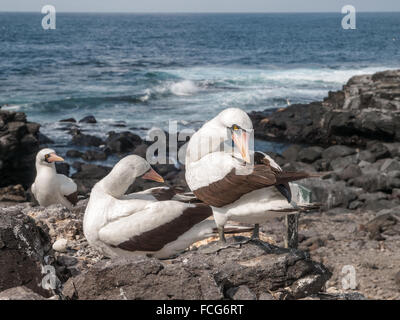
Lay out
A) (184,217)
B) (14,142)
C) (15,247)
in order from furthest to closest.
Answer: (14,142), (184,217), (15,247)

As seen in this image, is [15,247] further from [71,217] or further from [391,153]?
[391,153]

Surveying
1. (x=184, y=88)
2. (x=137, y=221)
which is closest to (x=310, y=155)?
(x=137, y=221)

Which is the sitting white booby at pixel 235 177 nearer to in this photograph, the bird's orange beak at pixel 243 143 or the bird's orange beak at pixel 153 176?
the bird's orange beak at pixel 243 143

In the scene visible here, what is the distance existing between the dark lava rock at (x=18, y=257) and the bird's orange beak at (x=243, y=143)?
193cm

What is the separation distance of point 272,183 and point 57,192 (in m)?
5.32

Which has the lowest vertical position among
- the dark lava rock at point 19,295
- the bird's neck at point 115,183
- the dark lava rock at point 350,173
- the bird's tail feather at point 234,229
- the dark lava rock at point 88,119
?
the dark lava rock at point 350,173

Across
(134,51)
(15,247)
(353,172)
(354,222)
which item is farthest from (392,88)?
(134,51)

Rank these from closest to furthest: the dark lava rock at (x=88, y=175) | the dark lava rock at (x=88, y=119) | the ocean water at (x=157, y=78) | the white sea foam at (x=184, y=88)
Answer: the dark lava rock at (x=88, y=175)
the dark lava rock at (x=88, y=119)
the ocean water at (x=157, y=78)
the white sea foam at (x=184, y=88)

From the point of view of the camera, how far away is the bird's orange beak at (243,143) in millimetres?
4695

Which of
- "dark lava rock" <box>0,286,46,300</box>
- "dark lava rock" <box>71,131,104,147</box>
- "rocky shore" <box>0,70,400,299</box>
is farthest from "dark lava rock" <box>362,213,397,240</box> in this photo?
"dark lava rock" <box>71,131,104,147</box>

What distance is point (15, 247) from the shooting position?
420cm

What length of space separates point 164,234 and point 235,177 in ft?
3.26

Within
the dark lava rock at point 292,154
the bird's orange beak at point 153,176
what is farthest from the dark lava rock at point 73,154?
the bird's orange beak at point 153,176

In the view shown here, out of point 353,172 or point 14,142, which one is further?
point 14,142
